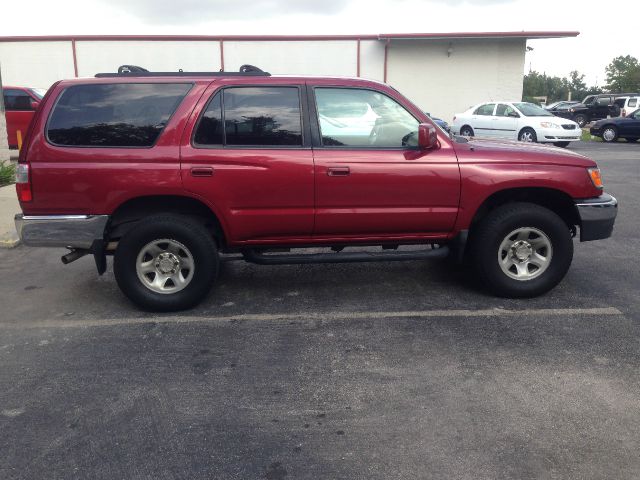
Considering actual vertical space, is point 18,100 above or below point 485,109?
above

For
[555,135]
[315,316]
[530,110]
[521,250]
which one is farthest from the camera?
[530,110]

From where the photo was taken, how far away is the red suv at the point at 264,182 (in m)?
4.66

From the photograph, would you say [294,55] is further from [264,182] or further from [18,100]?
[264,182]

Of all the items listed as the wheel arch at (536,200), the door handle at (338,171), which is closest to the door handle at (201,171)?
the door handle at (338,171)

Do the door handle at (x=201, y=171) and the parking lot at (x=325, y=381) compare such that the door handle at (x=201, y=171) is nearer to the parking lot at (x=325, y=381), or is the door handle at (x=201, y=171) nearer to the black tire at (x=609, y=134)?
the parking lot at (x=325, y=381)

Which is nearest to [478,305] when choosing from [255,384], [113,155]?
[255,384]

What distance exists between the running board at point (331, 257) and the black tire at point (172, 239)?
37 cm

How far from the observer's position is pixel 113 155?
Result: 183 inches

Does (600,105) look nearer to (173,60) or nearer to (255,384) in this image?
(173,60)

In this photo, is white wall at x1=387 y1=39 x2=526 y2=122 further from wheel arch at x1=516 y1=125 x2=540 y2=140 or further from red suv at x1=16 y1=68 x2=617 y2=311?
red suv at x1=16 y1=68 x2=617 y2=311

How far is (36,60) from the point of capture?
24.5m

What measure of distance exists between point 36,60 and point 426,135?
2427 cm

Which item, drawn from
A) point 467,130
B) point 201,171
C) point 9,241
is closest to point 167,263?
point 201,171

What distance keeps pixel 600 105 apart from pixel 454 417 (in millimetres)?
35357
